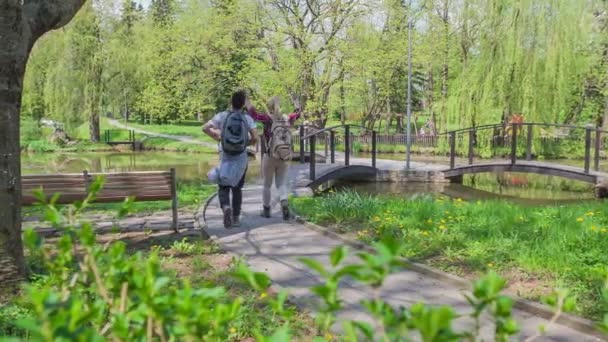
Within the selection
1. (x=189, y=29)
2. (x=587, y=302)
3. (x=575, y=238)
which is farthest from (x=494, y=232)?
(x=189, y=29)

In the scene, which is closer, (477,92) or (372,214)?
(372,214)

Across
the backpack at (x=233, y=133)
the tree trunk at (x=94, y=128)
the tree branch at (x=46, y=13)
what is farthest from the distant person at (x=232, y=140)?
the tree trunk at (x=94, y=128)

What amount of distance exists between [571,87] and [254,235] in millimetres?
20314

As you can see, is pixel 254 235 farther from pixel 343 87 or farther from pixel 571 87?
pixel 571 87

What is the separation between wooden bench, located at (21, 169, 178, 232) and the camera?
6.17m

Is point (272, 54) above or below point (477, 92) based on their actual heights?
above

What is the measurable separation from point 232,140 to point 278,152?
868mm

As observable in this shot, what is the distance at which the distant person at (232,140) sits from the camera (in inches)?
251

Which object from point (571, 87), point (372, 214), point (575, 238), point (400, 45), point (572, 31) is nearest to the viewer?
point (575, 238)

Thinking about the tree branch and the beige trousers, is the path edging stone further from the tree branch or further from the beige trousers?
the tree branch

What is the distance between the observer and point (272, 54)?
71.5 feet

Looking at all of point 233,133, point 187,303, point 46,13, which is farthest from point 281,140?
point 187,303

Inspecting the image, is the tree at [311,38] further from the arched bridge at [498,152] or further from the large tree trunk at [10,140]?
the large tree trunk at [10,140]

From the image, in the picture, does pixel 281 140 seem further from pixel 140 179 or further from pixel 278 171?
pixel 140 179
